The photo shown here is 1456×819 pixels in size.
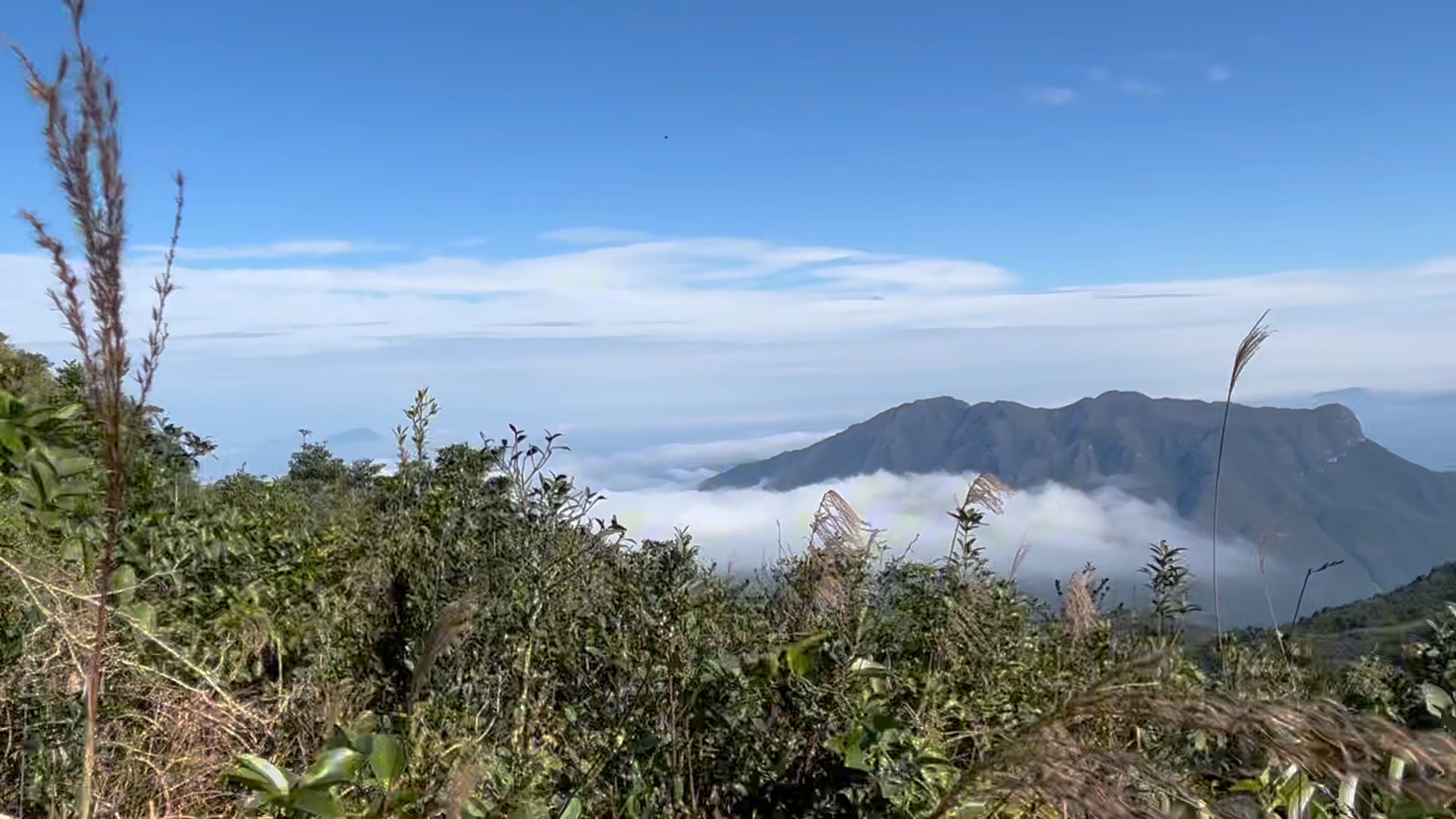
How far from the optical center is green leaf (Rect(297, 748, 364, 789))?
91.8 inches

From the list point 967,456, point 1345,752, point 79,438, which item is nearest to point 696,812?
point 1345,752

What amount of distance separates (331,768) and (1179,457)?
176211mm

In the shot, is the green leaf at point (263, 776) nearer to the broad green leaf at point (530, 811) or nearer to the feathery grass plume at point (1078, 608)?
the broad green leaf at point (530, 811)

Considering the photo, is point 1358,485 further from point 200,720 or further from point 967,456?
point 200,720

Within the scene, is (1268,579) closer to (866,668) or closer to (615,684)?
(866,668)

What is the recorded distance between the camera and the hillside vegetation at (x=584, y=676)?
191cm

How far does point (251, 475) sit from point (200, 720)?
7264mm

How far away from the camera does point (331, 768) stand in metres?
2.35

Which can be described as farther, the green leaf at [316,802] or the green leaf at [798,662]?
the green leaf at [798,662]

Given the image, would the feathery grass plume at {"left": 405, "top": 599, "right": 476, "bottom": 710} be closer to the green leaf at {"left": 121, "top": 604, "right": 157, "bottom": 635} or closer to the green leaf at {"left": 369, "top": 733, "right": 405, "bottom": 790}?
the green leaf at {"left": 369, "top": 733, "right": 405, "bottom": 790}

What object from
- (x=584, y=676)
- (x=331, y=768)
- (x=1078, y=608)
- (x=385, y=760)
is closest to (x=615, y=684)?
(x=584, y=676)

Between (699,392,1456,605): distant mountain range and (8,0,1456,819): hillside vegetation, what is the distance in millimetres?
69559

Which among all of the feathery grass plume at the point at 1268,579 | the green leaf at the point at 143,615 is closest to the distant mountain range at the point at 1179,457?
the feathery grass plume at the point at 1268,579

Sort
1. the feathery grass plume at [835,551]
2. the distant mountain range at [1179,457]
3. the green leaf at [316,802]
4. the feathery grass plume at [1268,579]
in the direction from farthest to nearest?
the distant mountain range at [1179,457]
the feathery grass plume at [1268,579]
the feathery grass plume at [835,551]
the green leaf at [316,802]
